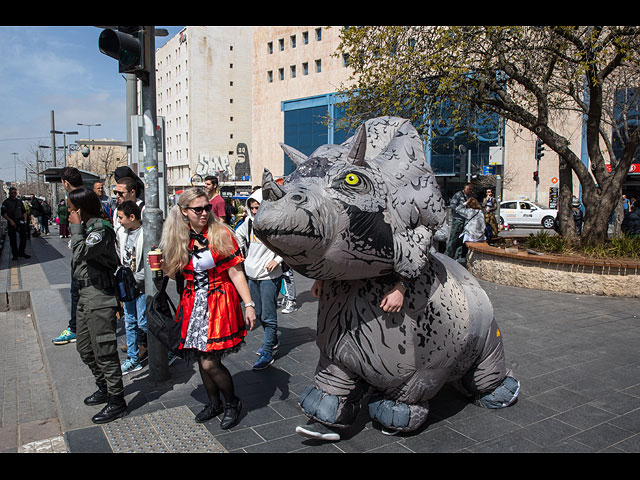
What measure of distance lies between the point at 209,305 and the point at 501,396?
2353mm

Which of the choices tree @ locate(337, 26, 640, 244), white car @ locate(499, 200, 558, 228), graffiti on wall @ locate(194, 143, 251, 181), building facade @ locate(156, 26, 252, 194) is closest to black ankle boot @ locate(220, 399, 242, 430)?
tree @ locate(337, 26, 640, 244)

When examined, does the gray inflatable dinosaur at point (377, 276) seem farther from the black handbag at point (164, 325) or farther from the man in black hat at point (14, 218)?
the man in black hat at point (14, 218)

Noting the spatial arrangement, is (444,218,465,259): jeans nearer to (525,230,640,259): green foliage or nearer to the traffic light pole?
(525,230,640,259): green foliage

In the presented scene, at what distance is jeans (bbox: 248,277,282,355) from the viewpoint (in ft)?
16.9

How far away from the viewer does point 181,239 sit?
3623mm

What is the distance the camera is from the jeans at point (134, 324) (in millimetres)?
5129

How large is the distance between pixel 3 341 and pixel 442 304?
20.0ft

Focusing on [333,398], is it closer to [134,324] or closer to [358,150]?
[358,150]

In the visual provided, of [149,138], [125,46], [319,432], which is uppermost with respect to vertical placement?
[125,46]

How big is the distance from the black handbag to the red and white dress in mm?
53

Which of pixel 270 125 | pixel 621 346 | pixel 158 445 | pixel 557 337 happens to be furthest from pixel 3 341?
pixel 270 125

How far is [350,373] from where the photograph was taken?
3275 millimetres

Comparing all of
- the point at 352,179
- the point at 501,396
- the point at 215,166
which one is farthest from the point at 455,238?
the point at 215,166

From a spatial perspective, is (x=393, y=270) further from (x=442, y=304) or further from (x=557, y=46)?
(x=557, y=46)
